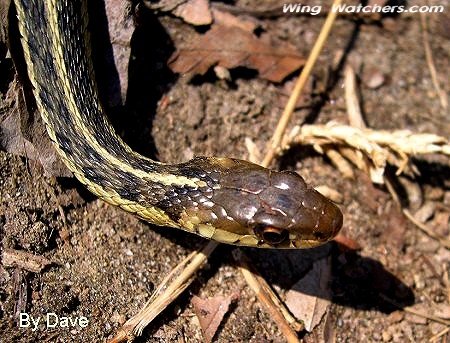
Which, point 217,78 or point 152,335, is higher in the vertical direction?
point 217,78

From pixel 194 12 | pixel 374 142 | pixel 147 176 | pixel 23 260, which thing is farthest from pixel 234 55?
pixel 23 260

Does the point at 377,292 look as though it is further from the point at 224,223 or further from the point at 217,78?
the point at 217,78

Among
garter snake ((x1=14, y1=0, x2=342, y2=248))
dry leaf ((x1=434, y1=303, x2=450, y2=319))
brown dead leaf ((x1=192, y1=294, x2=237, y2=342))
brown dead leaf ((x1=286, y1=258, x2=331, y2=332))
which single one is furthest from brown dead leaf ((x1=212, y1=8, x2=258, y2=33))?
dry leaf ((x1=434, y1=303, x2=450, y2=319))

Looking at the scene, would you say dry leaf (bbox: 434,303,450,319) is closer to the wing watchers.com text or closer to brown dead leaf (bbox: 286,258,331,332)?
brown dead leaf (bbox: 286,258,331,332)

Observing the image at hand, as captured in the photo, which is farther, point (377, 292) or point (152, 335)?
point (377, 292)

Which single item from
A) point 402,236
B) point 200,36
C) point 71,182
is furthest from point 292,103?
point 71,182

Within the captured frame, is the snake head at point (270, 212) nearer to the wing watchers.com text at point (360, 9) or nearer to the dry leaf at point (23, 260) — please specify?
the dry leaf at point (23, 260)
